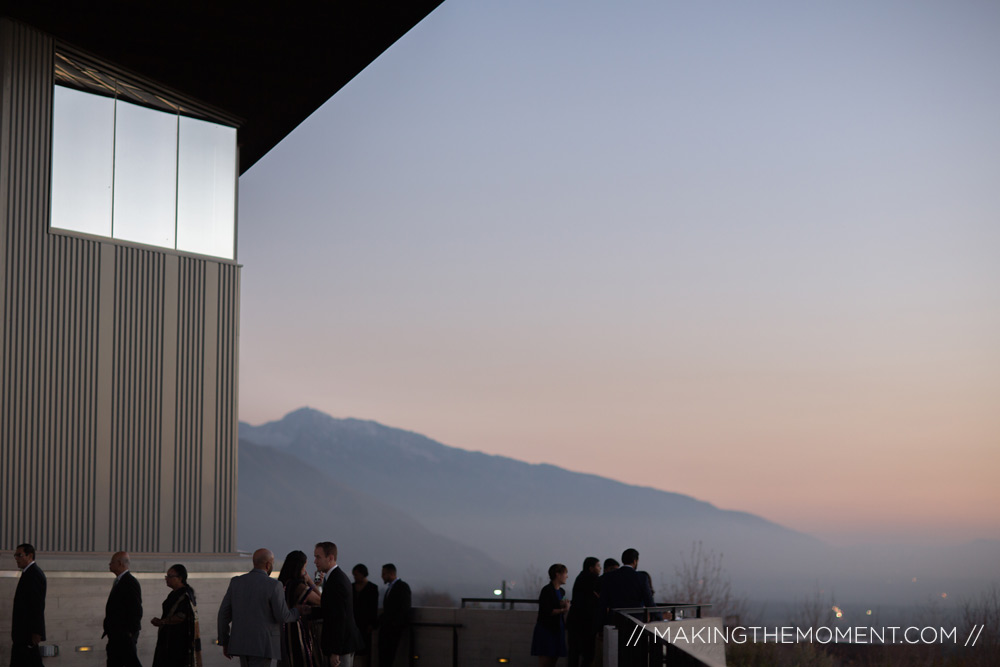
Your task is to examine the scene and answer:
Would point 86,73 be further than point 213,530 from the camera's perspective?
No

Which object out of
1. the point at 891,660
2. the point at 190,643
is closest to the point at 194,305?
the point at 190,643

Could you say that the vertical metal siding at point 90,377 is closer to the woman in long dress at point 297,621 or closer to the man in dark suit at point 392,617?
the man in dark suit at point 392,617

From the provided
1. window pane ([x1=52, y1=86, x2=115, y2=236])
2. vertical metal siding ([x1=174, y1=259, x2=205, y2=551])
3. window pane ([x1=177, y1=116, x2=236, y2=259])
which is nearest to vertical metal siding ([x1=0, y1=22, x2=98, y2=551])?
window pane ([x1=52, y1=86, x2=115, y2=236])

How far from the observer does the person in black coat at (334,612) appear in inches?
390

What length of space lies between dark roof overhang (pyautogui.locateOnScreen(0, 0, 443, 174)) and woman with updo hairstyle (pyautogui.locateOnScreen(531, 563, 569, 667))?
33.0 ft

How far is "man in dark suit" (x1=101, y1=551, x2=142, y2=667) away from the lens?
34.4ft

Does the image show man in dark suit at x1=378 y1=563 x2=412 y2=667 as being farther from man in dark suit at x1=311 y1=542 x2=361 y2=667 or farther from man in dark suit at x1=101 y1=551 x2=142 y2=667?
man in dark suit at x1=101 y1=551 x2=142 y2=667

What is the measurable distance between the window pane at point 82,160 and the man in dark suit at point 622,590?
11.1 meters


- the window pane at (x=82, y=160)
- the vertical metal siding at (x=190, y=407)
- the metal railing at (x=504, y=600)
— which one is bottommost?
the metal railing at (x=504, y=600)

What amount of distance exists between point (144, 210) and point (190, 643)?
10.7 meters

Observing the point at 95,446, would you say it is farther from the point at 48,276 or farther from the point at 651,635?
the point at 651,635

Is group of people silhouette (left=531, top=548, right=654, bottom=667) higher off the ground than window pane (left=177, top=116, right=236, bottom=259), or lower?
lower

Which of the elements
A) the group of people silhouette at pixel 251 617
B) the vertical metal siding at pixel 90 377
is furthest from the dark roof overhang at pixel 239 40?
the group of people silhouette at pixel 251 617

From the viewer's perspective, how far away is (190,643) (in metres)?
10.2
